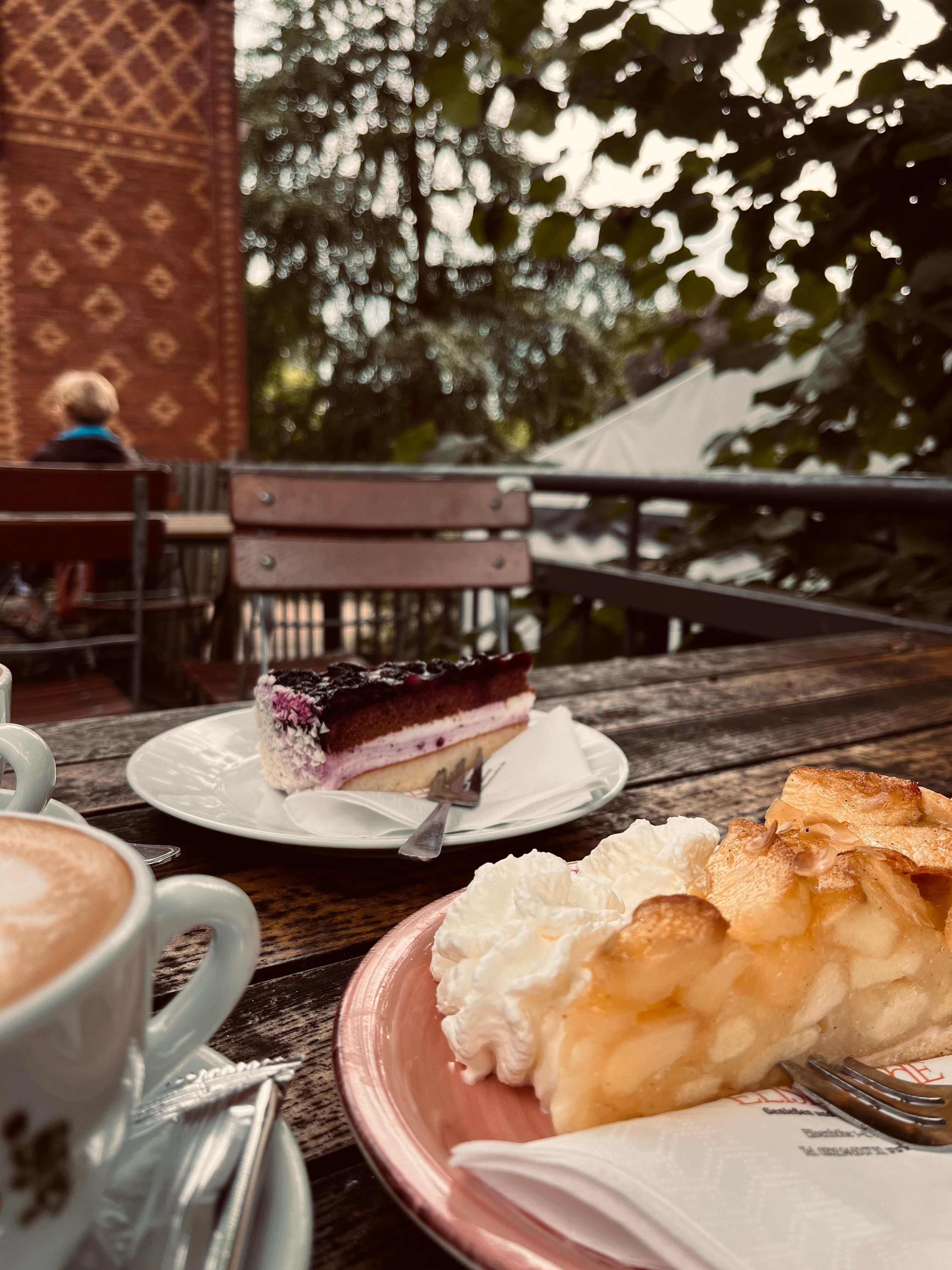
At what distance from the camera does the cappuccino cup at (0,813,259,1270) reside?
0.93 feet

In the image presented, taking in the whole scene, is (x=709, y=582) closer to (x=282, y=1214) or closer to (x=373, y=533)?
(x=373, y=533)

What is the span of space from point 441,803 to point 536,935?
38 centimetres

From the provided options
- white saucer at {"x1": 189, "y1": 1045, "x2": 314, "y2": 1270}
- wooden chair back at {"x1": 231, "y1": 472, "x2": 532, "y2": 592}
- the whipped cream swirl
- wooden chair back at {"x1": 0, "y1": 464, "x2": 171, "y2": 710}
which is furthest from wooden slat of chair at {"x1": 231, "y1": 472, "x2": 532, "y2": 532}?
white saucer at {"x1": 189, "y1": 1045, "x2": 314, "y2": 1270}

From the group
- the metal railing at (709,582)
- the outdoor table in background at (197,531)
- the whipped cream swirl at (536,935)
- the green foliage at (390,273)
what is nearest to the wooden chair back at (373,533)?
the metal railing at (709,582)

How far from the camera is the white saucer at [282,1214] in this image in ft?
0.99

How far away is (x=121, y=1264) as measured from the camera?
0.30 meters

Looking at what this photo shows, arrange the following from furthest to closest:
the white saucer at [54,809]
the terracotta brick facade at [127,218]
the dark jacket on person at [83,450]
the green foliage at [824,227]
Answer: the terracotta brick facade at [127,218]
the dark jacket on person at [83,450]
the green foliage at [824,227]
the white saucer at [54,809]

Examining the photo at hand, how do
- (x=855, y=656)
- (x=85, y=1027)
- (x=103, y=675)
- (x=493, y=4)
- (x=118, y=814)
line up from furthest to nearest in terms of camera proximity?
(x=103, y=675), (x=493, y=4), (x=855, y=656), (x=118, y=814), (x=85, y=1027)

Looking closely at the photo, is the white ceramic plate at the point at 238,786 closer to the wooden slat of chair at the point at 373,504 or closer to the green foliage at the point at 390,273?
the wooden slat of chair at the point at 373,504

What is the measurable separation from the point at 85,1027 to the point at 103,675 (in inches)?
159

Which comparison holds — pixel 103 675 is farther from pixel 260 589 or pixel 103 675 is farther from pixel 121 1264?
pixel 121 1264

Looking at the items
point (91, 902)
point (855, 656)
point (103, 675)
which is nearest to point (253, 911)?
point (91, 902)

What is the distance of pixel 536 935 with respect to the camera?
41cm

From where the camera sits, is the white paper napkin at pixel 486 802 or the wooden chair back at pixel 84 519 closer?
the white paper napkin at pixel 486 802
